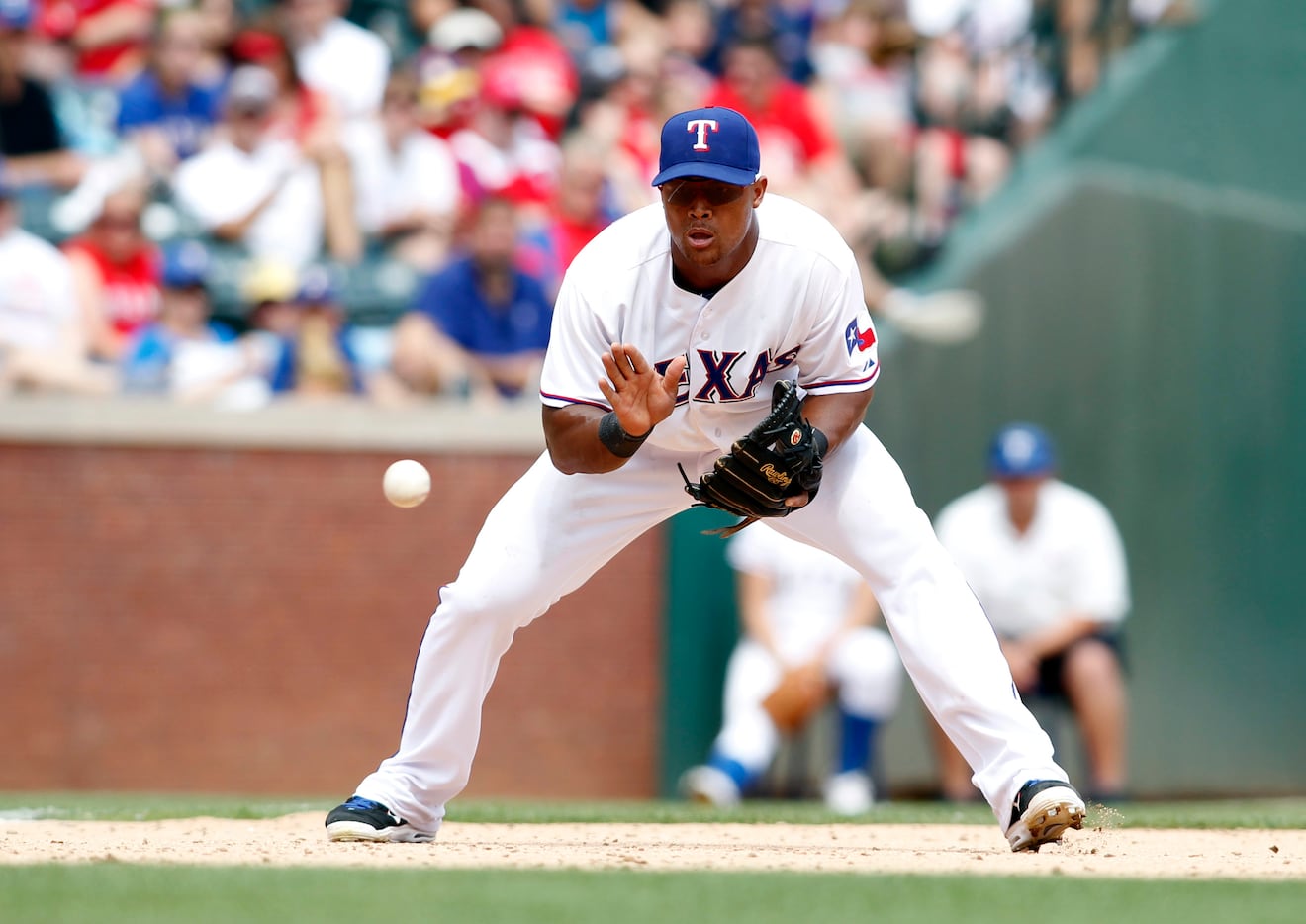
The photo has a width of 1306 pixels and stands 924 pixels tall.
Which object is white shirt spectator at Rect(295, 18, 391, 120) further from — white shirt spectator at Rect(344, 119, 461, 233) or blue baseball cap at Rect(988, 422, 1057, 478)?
blue baseball cap at Rect(988, 422, 1057, 478)

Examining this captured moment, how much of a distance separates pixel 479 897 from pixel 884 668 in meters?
4.68

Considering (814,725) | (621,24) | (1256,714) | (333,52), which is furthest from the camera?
(621,24)

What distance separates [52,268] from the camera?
8477mm

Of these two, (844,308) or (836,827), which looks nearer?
(844,308)

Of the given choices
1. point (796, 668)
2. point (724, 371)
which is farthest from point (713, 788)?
point (724, 371)

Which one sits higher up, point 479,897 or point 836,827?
point 479,897

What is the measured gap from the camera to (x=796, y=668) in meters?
8.08

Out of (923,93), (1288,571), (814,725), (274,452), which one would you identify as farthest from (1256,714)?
(274,452)

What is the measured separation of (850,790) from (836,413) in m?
3.48

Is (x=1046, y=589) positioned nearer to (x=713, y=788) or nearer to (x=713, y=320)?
(x=713, y=788)

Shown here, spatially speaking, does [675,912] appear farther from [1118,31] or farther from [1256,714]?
[1118,31]

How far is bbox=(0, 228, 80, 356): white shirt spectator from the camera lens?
8398mm

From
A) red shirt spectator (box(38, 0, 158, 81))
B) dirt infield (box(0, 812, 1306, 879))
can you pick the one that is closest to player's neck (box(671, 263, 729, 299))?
dirt infield (box(0, 812, 1306, 879))

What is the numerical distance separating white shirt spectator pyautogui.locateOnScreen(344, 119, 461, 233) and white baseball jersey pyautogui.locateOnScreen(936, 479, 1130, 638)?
132 inches
